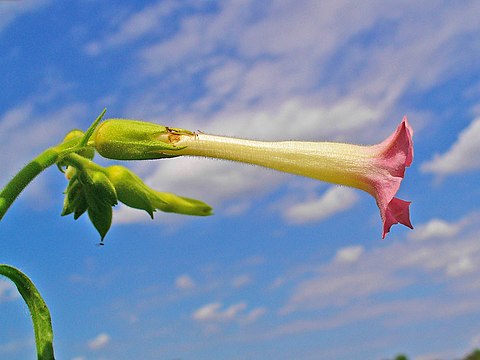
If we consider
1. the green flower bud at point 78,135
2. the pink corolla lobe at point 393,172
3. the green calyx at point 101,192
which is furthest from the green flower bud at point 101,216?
the pink corolla lobe at point 393,172

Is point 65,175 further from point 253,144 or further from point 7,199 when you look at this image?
point 253,144

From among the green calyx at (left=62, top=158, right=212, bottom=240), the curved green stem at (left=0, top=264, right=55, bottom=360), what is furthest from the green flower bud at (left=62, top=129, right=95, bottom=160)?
the curved green stem at (left=0, top=264, right=55, bottom=360)

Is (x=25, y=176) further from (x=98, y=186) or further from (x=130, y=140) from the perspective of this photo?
(x=130, y=140)

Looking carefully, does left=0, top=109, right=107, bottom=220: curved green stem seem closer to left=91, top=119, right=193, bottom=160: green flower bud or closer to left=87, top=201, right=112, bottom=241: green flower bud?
left=91, top=119, right=193, bottom=160: green flower bud

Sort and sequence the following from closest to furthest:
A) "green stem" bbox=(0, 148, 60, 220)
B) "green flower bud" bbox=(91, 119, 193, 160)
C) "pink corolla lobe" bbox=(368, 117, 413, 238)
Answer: "green stem" bbox=(0, 148, 60, 220) → "pink corolla lobe" bbox=(368, 117, 413, 238) → "green flower bud" bbox=(91, 119, 193, 160)

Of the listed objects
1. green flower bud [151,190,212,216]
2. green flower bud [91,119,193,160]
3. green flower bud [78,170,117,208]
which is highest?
green flower bud [91,119,193,160]

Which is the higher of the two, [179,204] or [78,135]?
[78,135]

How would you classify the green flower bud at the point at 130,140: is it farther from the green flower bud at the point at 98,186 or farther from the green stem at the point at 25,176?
the green stem at the point at 25,176

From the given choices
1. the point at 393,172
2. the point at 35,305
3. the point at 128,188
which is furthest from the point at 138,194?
the point at 393,172
